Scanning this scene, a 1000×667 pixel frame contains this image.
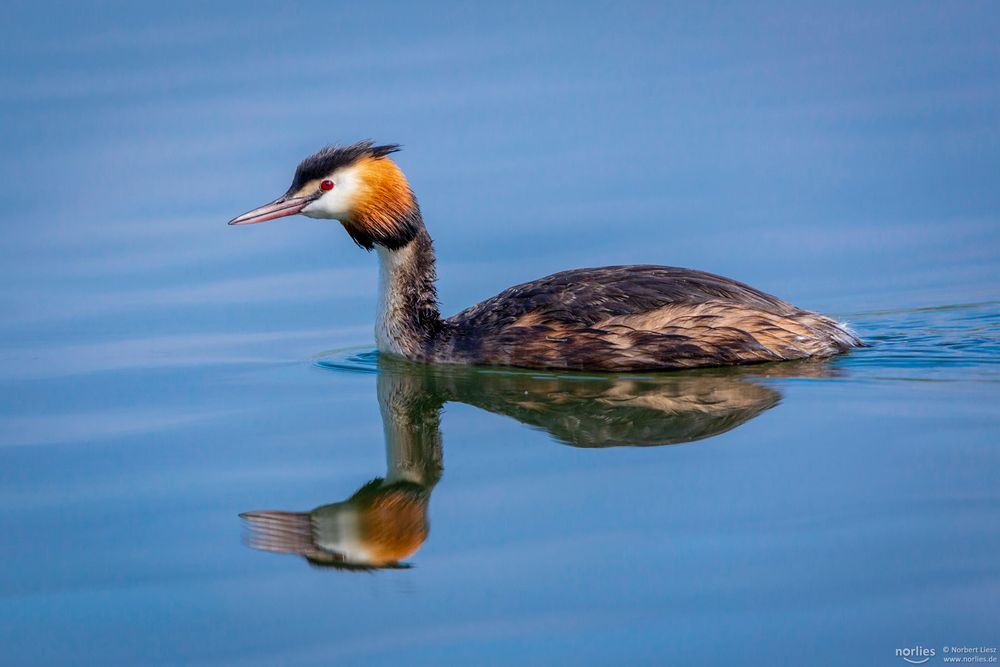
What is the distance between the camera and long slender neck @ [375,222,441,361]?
9828 mm

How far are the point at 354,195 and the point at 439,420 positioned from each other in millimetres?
1921

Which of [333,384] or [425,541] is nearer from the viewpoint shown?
[425,541]

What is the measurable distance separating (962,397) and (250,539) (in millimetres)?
3815

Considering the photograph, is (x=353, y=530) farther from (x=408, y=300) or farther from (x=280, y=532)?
(x=408, y=300)

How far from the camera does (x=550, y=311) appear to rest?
9383mm

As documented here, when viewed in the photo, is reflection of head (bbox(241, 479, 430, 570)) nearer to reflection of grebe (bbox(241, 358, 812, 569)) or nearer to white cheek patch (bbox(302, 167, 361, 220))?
reflection of grebe (bbox(241, 358, 812, 569))

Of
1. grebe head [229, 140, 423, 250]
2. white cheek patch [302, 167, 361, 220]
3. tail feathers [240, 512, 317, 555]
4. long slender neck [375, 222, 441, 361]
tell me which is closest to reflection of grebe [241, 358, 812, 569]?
tail feathers [240, 512, 317, 555]

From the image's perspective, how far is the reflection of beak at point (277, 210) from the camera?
9.69 metres

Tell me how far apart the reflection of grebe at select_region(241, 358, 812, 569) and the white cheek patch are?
1.01 metres

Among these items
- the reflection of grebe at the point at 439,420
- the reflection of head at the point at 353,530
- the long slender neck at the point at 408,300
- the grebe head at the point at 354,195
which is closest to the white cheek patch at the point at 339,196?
the grebe head at the point at 354,195

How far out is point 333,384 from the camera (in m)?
9.38

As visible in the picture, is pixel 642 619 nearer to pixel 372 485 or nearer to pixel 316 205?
pixel 372 485

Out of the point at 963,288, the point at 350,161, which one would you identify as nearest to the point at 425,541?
the point at 350,161

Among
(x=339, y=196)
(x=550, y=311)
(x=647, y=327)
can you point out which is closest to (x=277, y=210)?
(x=339, y=196)
